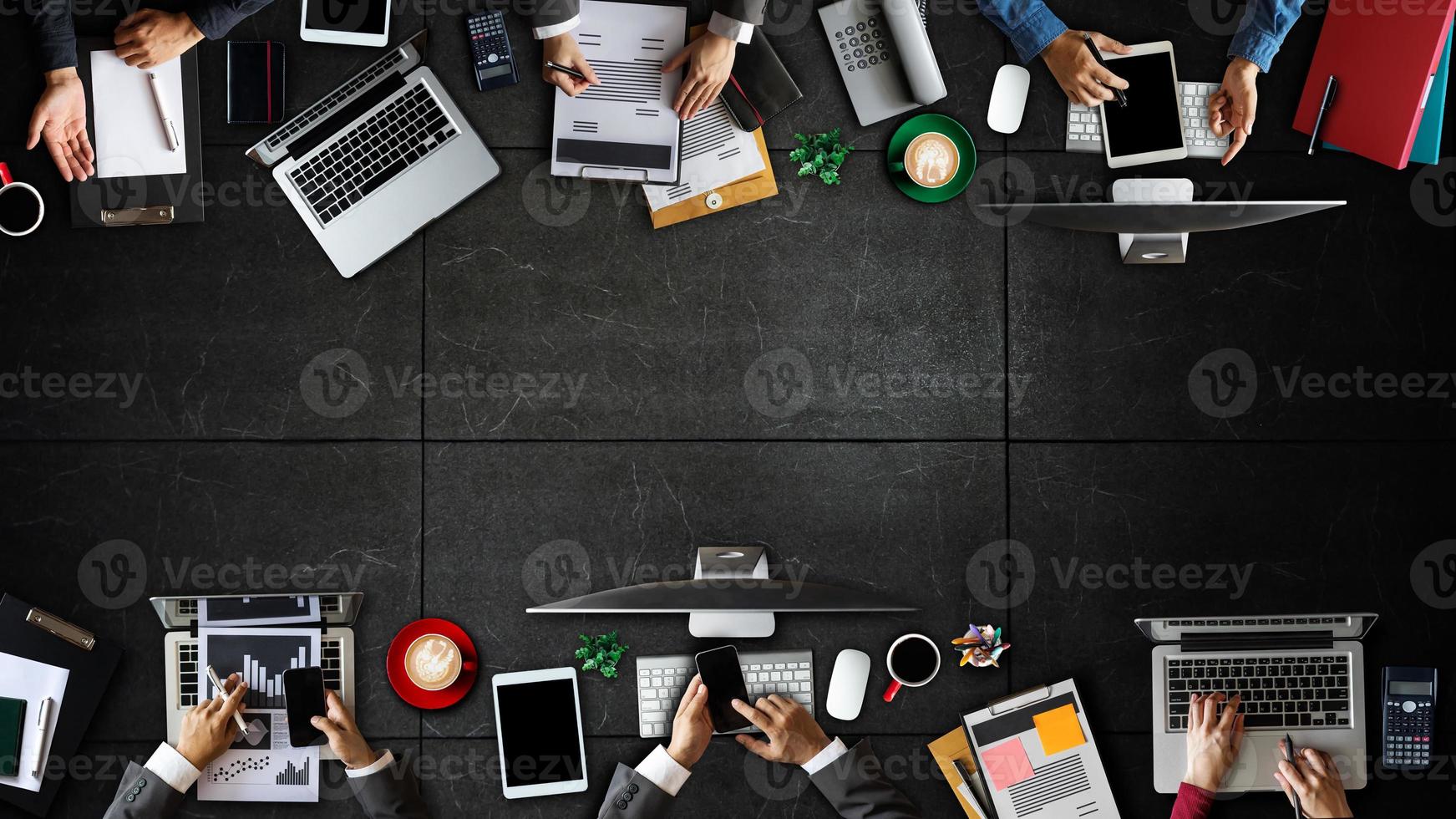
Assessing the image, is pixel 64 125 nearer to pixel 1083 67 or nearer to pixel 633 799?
pixel 633 799

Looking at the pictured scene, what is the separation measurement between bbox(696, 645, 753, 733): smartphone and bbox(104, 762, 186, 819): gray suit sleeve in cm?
138

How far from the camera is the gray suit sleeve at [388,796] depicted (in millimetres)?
2342

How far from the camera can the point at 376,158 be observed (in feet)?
7.81

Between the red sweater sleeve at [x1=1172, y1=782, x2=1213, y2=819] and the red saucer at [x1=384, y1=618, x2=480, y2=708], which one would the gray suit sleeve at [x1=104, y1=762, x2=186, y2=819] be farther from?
the red sweater sleeve at [x1=1172, y1=782, x2=1213, y2=819]

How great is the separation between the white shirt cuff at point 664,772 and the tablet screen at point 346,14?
2.04 meters

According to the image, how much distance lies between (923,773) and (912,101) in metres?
1.80

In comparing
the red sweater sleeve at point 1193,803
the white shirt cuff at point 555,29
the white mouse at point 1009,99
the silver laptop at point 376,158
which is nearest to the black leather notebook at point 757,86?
the white shirt cuff at point 555,29

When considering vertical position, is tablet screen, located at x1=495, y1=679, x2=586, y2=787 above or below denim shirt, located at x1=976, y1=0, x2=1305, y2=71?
below

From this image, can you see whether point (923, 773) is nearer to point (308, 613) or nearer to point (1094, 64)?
point (308, 613)

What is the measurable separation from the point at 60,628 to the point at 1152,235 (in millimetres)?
3044

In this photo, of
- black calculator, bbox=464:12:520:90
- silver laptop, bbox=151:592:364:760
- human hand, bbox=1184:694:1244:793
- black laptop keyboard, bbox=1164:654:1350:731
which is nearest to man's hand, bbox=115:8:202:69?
black calculator, bbox=464:12:520:90

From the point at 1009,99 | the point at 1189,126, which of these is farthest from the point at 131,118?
the point at 1189,126

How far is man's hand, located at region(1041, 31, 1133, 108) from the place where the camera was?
2408mm

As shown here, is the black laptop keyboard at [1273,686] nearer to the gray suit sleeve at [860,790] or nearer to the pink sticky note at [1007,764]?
the pink sticky note at [1007,764]
